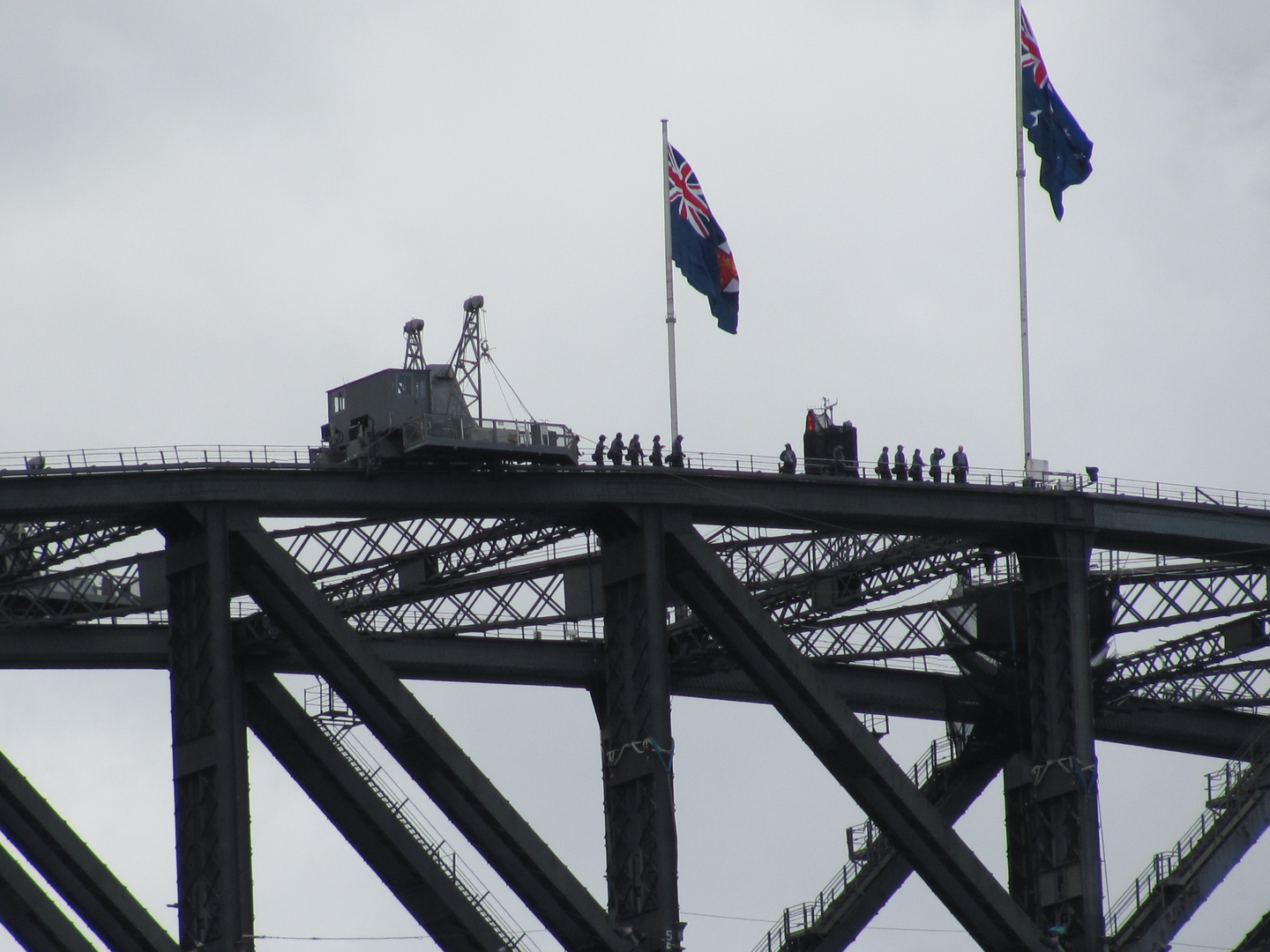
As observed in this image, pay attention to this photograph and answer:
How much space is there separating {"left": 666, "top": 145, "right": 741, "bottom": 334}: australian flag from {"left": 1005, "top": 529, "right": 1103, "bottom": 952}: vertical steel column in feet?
38.3

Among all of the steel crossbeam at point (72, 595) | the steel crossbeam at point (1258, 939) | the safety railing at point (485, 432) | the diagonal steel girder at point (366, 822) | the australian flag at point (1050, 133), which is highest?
the australian flag at point (1050, 133)

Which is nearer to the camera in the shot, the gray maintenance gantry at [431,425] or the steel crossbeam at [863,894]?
the gray maintenance gantry at [431,425]

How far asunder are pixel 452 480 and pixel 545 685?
557 inches

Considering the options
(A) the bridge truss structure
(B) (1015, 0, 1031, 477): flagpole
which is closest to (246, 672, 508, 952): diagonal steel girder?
(A) the bridge truss structure

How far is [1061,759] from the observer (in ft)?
251

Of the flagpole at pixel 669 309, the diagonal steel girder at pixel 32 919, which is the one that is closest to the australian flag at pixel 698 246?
the flagpole at pixel 669 309

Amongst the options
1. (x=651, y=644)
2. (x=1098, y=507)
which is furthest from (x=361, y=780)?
(x=1098, y=507)

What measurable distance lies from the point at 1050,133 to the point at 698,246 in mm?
12721

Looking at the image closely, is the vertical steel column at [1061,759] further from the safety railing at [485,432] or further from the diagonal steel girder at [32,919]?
the diagonal steel girder at [32,919]

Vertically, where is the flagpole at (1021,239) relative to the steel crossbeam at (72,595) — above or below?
above

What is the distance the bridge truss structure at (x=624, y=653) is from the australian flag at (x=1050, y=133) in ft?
34.3

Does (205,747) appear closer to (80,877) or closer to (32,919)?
(80,877)

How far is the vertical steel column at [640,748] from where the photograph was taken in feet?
235

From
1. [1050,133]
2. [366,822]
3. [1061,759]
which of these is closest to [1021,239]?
[1050,133]
